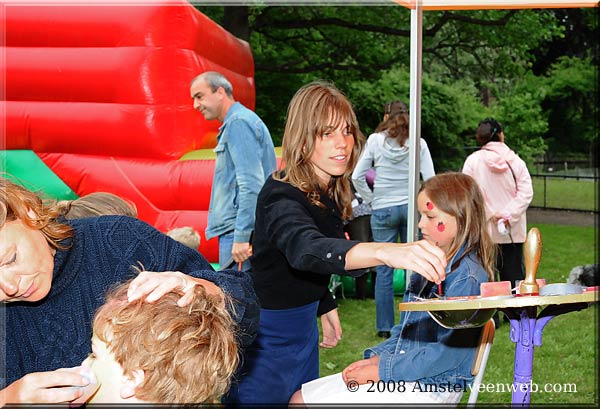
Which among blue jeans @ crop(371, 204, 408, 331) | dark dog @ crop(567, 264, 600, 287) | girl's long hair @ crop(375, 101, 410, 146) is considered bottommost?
blue jeans @ crop(371, 204, 408, 331)

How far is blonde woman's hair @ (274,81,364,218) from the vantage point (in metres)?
2.12

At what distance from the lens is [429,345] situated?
81.8 inches

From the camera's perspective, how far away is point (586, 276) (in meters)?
2.44

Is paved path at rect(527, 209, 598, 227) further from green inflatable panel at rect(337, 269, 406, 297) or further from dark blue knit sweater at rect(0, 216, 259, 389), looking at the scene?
dark blue knit sweater at rect(0, 216, 259, 389)

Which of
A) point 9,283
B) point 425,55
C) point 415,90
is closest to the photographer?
point 9,283

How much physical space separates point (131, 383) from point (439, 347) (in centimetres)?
108

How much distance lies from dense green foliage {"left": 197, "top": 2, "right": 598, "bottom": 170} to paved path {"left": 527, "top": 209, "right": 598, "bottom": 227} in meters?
1.10

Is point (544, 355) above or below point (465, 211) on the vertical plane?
below

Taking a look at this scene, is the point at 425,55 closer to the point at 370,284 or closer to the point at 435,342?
the point at 370,284

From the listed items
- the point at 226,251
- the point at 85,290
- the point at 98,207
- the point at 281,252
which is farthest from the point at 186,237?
the point at 85,290

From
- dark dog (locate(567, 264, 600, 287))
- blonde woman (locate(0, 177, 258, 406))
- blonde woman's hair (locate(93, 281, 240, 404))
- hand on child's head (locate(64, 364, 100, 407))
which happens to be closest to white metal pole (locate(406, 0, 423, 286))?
dark dog (locate(567, 264, 600, 287))

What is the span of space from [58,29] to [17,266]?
4257 mm

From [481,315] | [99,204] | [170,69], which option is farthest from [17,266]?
[170,69]

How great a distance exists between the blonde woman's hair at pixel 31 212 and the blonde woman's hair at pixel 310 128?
0.78m
